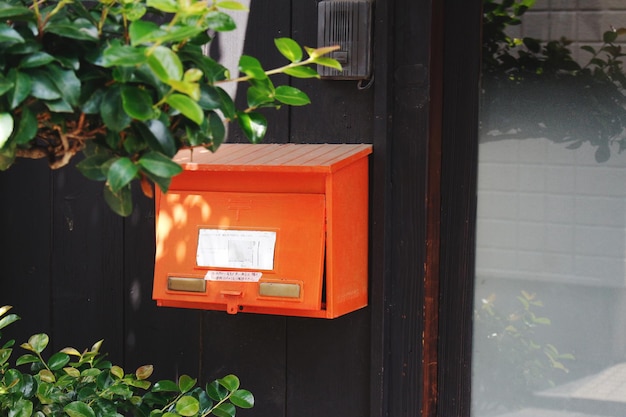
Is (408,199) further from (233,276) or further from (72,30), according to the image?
(72,30)

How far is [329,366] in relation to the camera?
2.99 meters

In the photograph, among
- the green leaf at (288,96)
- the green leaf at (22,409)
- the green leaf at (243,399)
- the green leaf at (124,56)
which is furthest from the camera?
the green leaf at (243,399)

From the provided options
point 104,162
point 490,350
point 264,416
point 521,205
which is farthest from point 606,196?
point 104,162

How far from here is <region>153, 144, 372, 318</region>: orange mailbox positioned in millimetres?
2604

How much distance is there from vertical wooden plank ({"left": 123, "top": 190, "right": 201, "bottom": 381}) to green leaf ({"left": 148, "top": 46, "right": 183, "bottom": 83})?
1.88m

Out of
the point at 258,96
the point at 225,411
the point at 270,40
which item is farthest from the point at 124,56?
the point at 270,40

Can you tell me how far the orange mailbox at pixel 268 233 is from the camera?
8.54 feet

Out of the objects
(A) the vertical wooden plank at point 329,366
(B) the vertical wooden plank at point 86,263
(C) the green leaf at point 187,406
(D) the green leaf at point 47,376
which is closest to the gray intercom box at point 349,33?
(A) the vertical wooden plank at point 329,366

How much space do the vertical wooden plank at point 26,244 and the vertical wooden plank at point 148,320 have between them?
338mm

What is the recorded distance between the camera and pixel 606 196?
2775 millimetres

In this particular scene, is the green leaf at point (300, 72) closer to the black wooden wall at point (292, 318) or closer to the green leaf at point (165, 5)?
the green leaf at point (165, 5)

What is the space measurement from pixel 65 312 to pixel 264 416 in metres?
0.81

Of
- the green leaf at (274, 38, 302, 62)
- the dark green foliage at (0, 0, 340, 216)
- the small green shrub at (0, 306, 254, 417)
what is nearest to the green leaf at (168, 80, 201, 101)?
the dark green foliage at (0, 0, 340, 216)

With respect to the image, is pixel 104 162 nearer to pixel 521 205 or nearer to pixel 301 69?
pixel 301 69
